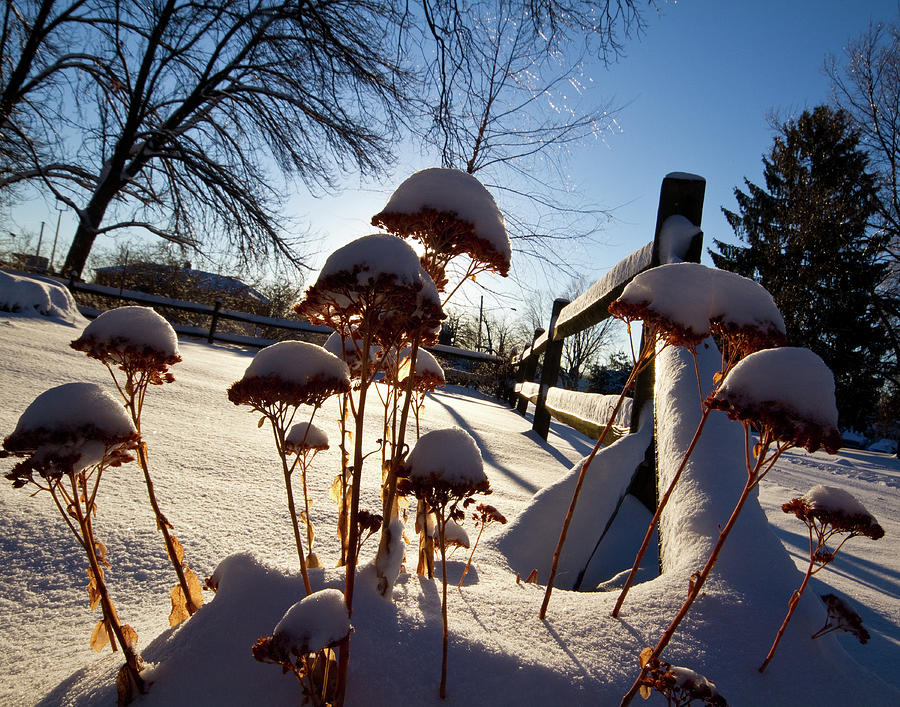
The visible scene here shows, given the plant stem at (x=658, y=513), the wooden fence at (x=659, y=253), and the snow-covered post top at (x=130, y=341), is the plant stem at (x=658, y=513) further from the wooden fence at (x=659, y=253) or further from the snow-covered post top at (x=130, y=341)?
the wooden fence at (x=659, y=253)

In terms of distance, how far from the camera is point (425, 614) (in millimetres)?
795

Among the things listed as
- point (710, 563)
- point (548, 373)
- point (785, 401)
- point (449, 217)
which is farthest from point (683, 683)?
point (548, 373)

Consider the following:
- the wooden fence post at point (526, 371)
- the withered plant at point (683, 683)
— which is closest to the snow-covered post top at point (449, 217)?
the withered plant at point (683, 683)

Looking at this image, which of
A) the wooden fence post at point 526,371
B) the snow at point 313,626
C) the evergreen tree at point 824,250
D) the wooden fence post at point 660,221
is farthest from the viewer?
the evergreen tree at point 824,250

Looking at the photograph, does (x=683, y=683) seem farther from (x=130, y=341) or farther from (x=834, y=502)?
(x=130, y=341)

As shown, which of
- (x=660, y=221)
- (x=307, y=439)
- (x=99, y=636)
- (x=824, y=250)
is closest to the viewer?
(x=99, y=636)

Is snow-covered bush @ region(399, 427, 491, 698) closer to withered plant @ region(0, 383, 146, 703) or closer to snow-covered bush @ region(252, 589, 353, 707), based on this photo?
snow-covered bush @ region(252, 589, 353, 707)

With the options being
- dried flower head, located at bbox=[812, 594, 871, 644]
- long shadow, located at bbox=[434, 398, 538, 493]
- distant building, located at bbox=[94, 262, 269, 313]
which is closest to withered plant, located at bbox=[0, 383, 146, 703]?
dried flower head, located at bbox=[812, 594, 871, 644]

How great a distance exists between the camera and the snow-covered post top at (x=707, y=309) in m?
0.72

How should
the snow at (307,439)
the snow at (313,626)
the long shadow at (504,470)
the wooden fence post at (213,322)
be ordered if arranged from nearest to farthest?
the snow at (313,626)
the snow at (307,439)
the long shadow at (504,470)
the wooden fence post at (213,322)

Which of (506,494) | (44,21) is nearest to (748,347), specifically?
(506,494)

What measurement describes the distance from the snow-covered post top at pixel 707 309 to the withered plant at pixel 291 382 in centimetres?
57

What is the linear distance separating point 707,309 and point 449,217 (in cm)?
48

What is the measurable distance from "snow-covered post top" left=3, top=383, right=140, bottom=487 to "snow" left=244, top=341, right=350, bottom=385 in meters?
0.20
